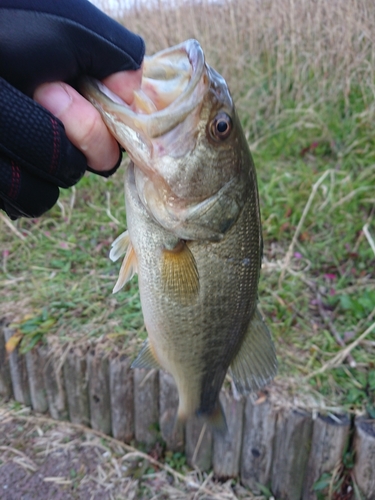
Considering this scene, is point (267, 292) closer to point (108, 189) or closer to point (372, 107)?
point (108, 189)

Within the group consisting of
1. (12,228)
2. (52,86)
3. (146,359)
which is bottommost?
(146,359)

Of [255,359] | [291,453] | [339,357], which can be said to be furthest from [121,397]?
[339,357]

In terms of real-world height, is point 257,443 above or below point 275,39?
below

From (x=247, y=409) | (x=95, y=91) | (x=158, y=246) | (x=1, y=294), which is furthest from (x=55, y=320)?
(x=95, y=91)

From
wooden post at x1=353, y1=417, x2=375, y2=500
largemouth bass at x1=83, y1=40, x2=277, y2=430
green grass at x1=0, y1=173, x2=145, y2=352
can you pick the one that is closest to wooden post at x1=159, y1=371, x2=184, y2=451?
green grass at x1=0, y1=173, x2=145, y2=352

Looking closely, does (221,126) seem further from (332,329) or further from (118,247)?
(332,329)
